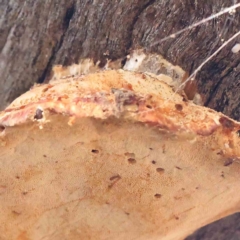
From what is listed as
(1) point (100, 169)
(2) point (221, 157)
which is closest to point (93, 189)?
(1) point (100, 169)

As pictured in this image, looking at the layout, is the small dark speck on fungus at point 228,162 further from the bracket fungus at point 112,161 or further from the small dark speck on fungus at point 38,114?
the small dark speck on fungus at point 38,114

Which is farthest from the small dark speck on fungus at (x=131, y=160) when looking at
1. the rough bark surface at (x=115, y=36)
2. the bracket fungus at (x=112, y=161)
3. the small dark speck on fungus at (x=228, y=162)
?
the rough bark surface at (x=115, y=36)

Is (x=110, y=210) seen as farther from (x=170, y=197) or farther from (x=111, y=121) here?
(x=111, y=121)

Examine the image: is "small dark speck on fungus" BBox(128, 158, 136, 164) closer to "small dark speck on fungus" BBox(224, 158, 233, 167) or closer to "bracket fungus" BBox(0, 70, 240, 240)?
"bracket fungus" BBox(0, 70, 240, 240)

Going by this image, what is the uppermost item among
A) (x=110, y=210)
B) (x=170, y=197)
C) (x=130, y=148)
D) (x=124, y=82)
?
(x=124, y=82)

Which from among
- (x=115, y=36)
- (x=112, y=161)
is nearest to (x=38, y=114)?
(x=112, y=161)

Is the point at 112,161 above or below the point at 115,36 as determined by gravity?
below

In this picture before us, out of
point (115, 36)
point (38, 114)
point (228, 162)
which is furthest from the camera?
point (115, 36)

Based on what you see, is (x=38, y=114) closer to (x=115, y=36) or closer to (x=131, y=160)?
(x=131, y=160)
